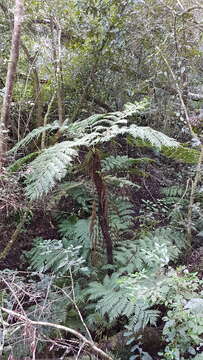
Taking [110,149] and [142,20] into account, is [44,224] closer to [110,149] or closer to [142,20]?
[110,149]

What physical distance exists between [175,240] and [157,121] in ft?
5.96

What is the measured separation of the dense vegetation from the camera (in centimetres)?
212

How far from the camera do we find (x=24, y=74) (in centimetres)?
387

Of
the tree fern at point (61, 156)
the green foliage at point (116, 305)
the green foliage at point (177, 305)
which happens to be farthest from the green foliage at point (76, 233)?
the green foliage at point (177, 305)

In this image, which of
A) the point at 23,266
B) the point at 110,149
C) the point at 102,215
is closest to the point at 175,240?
the point at 102,215

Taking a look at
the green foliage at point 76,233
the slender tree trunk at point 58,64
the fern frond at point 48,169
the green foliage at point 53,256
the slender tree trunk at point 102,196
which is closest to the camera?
the fern frond at point 48,169

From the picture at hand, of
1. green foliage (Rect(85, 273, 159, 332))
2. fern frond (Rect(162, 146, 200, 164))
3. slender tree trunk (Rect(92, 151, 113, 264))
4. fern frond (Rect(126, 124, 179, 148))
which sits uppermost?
fern frond (Rect(126, 124, 179, 148))

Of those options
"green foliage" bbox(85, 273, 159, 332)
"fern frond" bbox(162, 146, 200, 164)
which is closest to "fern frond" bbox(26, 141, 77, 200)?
"green foliage" bbox(85, 273, 159, 332)

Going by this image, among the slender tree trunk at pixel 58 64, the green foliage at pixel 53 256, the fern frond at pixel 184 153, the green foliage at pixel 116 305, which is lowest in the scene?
the green foliage at pixel 116 305

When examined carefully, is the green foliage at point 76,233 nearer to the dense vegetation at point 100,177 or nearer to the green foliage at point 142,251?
the dense vegetation at point 100,177

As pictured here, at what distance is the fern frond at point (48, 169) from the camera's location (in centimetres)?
199

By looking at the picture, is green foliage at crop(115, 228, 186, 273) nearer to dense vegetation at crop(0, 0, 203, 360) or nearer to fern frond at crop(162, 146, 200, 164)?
dense vegetation at crop(0, 0, 203, 360)

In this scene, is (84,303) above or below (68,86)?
below

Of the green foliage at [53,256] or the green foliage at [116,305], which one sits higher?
the green foliage at [53,256]
